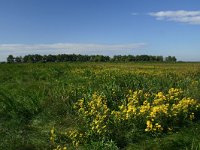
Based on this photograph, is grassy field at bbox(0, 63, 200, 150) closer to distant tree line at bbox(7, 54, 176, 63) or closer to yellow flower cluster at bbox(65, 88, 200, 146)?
yellow flower cluster at bbox(65, 88, 200, 146)

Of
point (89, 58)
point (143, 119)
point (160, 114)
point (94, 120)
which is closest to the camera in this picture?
point (160, 114)

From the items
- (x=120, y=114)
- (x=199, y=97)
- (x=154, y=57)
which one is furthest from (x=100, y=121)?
(x=154, y=57)

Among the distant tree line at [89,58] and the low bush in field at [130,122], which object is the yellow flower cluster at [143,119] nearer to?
the low bush in field at [130,122]

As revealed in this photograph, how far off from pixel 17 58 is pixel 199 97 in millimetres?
72408

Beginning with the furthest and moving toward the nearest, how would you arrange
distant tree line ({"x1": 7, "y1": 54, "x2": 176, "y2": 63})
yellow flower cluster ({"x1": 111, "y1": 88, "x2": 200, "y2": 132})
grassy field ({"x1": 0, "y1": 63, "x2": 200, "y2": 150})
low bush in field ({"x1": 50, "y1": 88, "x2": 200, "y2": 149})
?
distant tree line ({"x1": 7, "y1": 54, "x2": 176, "y2": 63}) < yellow flower cluster ({"x1": 111, "y1": 88, "x2": 200, "y2": 132}) < low bush in field ({"x1": 50, "y1": 88, "x2": 200, "y2": 149}) < grassy field ({"x1": 0, "y1": 63, "x2": 200, "y2": 150})

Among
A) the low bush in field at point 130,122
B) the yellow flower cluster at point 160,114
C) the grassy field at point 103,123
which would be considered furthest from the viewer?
the yellow flower cluster at point 160,114

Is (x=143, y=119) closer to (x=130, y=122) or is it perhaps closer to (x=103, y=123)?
(x=130, y=122)

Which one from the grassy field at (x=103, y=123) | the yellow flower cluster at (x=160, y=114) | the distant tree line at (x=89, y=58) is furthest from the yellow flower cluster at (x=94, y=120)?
the distant tree line at (x=89, y=58)

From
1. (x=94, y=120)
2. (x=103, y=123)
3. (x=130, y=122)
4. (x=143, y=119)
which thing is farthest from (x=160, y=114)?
(x=94, y=120)

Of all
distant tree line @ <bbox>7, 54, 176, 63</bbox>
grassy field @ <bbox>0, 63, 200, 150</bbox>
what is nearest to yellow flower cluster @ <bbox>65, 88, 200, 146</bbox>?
grassy field @ <bbox>0, 63, 200, 150</bbox>

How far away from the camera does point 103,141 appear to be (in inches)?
346

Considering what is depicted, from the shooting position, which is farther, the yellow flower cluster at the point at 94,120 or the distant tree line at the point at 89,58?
the distant tree line at the point at 89,58

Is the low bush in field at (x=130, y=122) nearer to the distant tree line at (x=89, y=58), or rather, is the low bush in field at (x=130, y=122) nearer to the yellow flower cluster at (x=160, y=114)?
the yellow flower cluster at (x=160, y=114)

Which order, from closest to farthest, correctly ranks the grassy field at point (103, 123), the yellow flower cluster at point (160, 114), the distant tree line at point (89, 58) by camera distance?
the grassy field at point (103, 123) → the yellow flower cluster at point (160, 114) → the distant tree line at point (89, 58)
